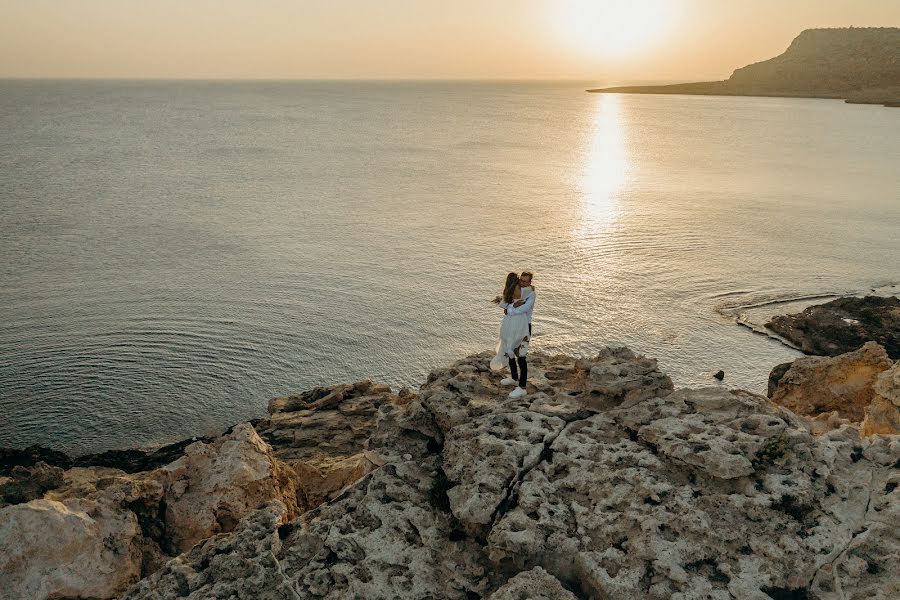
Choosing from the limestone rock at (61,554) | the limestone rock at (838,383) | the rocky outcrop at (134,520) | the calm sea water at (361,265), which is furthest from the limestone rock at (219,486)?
the limestone rock at (838,383)

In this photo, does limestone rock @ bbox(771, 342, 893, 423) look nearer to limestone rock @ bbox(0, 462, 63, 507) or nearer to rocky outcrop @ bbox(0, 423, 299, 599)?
rocky outcrop @ bbox(0, 423, 299, 599)

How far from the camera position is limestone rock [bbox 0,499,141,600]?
311 inches

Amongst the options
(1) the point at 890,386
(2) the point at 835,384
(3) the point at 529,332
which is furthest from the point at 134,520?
(2) the point at 835,384

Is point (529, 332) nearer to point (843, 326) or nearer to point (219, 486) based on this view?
point (219, 486)

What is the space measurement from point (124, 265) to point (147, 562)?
83.6ft

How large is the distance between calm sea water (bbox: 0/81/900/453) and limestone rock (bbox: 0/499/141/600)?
922 cm

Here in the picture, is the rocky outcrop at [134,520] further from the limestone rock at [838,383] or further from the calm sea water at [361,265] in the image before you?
the limestone rock at [838,383]

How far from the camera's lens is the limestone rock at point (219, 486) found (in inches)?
368

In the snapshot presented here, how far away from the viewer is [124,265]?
3088 centimetres

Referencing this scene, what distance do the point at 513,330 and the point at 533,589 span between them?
4884 millimetres

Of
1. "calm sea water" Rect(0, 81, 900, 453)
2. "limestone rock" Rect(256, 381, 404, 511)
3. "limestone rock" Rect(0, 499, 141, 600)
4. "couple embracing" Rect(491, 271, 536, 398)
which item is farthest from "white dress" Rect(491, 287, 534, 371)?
"calm sea water" Rect(0, 81, 900, 453)

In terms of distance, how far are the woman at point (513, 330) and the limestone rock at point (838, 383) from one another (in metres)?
7.84

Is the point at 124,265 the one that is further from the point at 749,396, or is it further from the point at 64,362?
the point at 749,396

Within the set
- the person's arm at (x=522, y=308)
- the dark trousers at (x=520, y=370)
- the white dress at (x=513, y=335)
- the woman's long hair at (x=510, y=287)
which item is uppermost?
the woman's long hair at (x=510, y=287)
